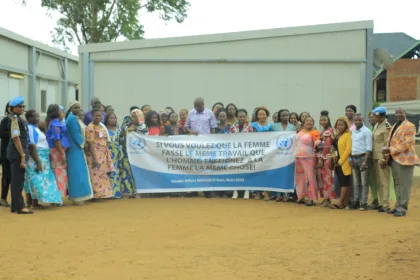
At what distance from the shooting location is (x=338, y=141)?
9.49m

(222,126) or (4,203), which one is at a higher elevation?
(222,126)

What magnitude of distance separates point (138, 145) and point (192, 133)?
102 centimetres

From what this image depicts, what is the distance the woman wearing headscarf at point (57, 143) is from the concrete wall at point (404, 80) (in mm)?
34216

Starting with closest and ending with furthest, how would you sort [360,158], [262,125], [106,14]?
[360,158] < [262,125] < [106,14]

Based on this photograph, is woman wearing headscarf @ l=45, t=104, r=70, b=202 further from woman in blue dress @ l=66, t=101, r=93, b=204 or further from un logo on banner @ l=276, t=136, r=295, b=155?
un logo on banner @ l=276, t=136, r=295, b=155

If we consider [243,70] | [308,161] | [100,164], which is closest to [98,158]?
[100,164]

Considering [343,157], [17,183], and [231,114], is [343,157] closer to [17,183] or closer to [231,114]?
[231,114]

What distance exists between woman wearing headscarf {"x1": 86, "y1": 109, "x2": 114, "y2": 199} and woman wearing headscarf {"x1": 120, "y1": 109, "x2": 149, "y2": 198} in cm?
50

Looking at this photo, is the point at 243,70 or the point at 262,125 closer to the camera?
the point at 262,125

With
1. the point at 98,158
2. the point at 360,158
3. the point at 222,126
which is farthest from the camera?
the point at 222,126

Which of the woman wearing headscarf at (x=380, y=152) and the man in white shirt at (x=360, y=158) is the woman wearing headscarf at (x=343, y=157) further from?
the woman wearing headscarf at (x=380, y=152)

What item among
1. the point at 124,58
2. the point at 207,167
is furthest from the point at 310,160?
Result: the point at 124,58

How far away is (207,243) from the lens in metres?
6.78

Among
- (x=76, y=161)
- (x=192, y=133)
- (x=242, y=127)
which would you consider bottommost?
(x=76, y=161)
